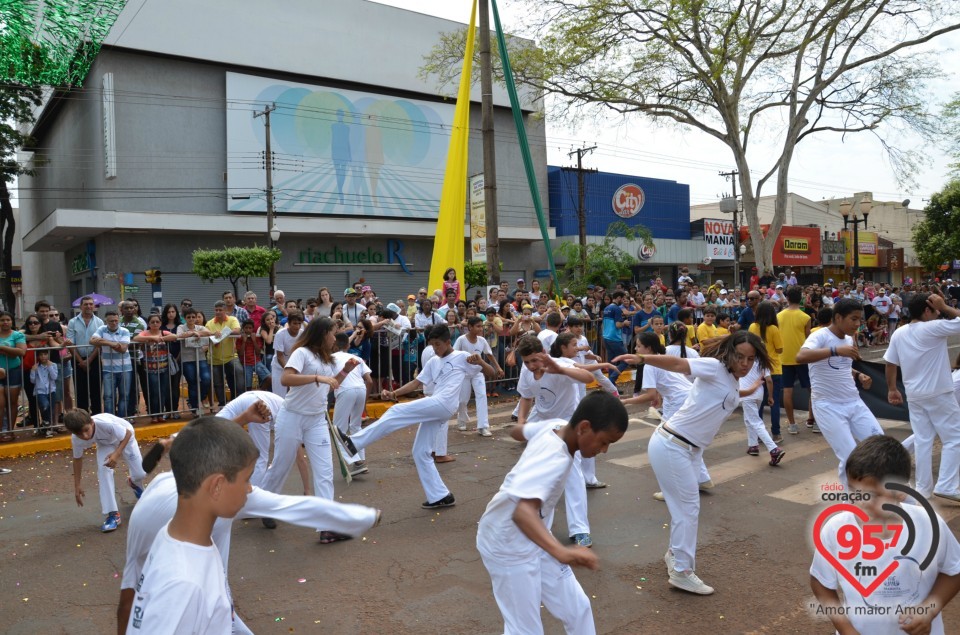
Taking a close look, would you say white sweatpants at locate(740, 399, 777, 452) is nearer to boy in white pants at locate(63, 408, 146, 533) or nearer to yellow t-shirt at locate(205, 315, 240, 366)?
boy in white pants at locate(63, 408, 146, 533)

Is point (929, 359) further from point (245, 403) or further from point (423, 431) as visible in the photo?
point (245, 403)

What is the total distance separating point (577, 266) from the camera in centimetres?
3209

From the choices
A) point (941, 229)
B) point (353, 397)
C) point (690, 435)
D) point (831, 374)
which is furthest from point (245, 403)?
point (941, 229)

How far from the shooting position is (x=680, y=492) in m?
4.91

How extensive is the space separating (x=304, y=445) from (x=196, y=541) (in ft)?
13.9

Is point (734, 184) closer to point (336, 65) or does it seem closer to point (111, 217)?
point (336, 65)

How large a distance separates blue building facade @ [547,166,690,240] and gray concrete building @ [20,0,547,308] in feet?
4.87

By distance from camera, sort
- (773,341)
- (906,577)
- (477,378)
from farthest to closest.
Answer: (477,378), (773,341), (906,577)

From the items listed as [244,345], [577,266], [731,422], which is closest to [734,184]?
[577,266]

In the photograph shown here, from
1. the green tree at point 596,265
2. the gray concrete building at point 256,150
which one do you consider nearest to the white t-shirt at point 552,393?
the green tree at point 596,265

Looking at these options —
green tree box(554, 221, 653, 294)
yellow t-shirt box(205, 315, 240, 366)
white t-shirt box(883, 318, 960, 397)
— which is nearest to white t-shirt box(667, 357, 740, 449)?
white t-shirt box(883, 318, 960, 397)

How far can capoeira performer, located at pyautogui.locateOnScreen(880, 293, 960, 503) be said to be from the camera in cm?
655

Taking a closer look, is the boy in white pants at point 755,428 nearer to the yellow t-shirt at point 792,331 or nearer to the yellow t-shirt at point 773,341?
the yellow t-shirt at point 773,341

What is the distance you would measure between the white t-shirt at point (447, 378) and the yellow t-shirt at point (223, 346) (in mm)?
4518
